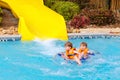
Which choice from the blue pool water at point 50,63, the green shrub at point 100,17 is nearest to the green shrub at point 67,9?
the green shrub at point 100,17

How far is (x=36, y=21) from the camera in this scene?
580 inches

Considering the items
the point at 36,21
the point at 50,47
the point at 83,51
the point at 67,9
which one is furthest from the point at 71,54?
the point at 67,9

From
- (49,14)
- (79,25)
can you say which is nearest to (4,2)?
(49,14)

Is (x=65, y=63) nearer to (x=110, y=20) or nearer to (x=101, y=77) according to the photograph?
(x=101, y=77)

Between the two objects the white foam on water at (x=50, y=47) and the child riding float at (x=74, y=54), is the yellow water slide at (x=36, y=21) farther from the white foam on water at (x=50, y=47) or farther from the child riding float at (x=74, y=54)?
the child riding float at (x=74, y=54)

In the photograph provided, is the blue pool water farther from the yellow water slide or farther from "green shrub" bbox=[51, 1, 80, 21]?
"green shrub" bbox=[51, 1, 80, 21]

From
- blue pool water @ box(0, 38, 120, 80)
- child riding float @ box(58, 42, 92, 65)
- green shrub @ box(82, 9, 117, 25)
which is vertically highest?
green shrub @ box(82, 9, 117, 25)

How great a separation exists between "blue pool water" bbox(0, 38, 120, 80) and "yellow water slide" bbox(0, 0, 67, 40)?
1.82 ft

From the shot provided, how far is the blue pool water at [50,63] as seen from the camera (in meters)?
10.1

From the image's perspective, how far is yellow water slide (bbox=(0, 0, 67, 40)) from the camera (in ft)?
45.7

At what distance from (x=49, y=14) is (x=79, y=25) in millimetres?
1178

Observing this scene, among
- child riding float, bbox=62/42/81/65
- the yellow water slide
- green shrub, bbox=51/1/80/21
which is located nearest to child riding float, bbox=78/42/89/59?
child riding float, bbox=62/42/81/65

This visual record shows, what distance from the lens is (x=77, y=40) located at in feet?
45.8

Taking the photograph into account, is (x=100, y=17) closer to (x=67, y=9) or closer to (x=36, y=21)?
(x=67, y=9)
